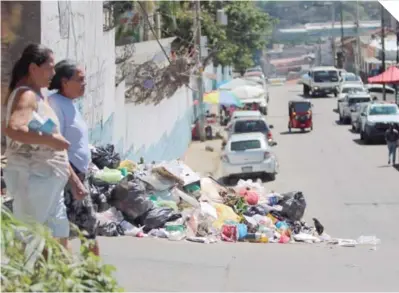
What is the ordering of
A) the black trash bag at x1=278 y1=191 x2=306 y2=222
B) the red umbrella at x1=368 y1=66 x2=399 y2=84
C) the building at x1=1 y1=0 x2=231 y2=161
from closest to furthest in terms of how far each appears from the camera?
1. the building at x1=1 y1=0 x2=231 y2=161
2. the black trash bag at x1=278 y1=191 x2=306 y2=222
3. the red umbrella at x1=368 y1=66 x2=399 y2=84

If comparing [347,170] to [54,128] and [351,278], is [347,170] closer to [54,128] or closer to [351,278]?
[351,278]

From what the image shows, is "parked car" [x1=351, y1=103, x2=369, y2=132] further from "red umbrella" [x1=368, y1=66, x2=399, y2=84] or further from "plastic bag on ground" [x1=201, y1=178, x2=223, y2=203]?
"plastic bag on ground" [x1=201, y1=178, x2=223, y2=203]

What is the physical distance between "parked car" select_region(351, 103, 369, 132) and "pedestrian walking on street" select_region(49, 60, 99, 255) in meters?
32.5

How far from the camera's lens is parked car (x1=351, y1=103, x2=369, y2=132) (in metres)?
39.2

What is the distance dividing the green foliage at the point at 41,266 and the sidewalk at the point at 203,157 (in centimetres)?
2146

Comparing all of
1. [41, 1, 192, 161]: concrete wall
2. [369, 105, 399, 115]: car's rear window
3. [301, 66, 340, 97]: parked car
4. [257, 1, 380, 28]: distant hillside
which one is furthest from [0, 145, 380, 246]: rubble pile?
[257, 1, 380, 28]: distant hillside

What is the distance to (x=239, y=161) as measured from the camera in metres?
24.9

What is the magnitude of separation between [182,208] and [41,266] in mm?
7371

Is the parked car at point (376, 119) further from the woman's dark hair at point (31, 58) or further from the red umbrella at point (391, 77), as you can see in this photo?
the woman's dark hair at point (31, 58)

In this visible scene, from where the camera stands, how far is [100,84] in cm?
1474

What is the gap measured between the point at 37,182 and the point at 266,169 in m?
19.0

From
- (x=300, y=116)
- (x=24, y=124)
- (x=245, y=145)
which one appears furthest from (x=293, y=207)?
(x=300, y=116)

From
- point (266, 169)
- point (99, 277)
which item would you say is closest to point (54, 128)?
point (99, 277)

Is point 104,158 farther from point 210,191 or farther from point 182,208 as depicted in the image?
point 210,191
